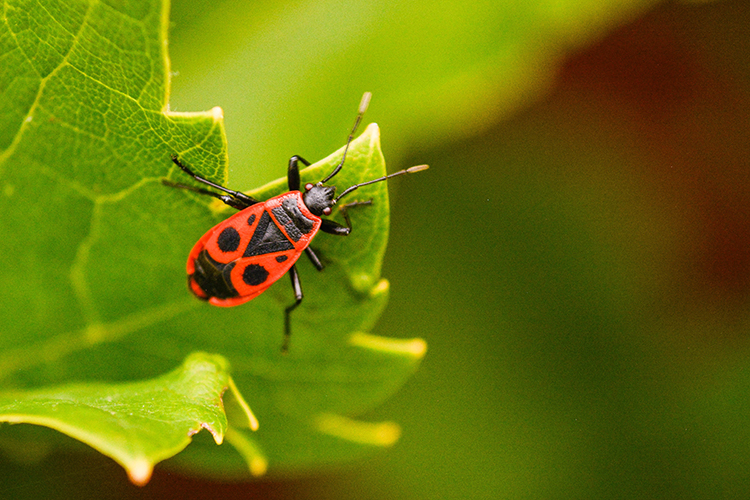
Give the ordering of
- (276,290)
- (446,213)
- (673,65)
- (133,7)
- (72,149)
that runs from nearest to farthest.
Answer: (133,7), (72,149), (276,290), (673,65), (446,213)

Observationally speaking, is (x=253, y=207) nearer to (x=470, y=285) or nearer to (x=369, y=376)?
(x=369, y=376)

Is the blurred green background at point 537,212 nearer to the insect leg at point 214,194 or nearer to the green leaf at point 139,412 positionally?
the insect leg at point 214,194

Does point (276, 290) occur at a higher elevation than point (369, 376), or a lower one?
higher

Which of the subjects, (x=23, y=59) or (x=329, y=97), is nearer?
(x=23, y=59)

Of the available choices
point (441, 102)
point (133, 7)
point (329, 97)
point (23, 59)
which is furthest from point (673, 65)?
point (23, 59)

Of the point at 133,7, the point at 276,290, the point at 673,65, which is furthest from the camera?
the point at 673,65

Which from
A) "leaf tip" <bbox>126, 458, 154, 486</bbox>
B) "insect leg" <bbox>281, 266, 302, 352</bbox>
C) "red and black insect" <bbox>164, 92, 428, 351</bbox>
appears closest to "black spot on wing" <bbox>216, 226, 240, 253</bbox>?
"red and black insect" <bbox>164, 92, 428, 351</bbox>

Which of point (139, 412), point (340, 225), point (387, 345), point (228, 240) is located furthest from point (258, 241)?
point (139, 412)
